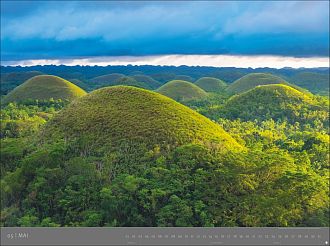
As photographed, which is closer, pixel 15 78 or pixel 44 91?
pixel 44 91

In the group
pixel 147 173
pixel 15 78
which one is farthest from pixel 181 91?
pixel 147 173

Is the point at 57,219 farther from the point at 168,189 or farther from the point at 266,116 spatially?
the point at 266,116

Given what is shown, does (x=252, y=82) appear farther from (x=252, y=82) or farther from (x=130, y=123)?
(x=130, y=123)

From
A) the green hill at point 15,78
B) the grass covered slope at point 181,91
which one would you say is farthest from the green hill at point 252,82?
the green hill at point 15,78

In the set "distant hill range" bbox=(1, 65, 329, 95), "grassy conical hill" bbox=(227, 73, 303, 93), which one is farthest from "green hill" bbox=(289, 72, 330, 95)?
"grassy conical hill" bbox=(227, 73, 303, 93)

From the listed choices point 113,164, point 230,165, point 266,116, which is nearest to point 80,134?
point 113,164

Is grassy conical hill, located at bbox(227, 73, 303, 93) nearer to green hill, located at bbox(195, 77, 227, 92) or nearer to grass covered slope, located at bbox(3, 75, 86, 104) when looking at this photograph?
green hill, located at bbox(195, 77, 227, 92)
